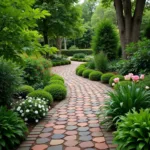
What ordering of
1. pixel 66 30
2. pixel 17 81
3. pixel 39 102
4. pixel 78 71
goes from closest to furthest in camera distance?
pixel 39 102 → pixel 17 81 → pixel 78 71 → pixel 66 30

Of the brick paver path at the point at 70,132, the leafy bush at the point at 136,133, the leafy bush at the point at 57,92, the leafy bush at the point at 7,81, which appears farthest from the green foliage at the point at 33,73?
the leafy bush at the point at 136,133

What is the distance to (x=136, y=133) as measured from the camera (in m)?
2.62

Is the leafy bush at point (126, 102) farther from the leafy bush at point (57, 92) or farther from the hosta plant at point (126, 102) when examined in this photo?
the leafy bush at point (57, 92)

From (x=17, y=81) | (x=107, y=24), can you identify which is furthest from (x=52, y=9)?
(x=17, y=81)

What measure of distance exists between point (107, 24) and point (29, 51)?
37.6 feet

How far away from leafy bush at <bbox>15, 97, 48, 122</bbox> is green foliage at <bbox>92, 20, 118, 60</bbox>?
32.7 ft

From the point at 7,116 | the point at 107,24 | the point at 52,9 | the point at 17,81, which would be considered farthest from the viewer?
the point at 52,9

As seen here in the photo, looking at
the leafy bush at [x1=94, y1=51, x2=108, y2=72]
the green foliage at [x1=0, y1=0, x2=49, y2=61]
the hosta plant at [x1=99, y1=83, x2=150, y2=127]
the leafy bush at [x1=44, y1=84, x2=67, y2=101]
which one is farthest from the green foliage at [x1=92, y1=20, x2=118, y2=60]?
the green foliage at [x1=0, y1=0, x2=49, y2=61]

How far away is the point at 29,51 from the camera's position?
10.3ft

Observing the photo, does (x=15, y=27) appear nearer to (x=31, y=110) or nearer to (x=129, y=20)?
(x=31, y=110)

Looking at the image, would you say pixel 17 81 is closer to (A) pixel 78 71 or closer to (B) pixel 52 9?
(A) pixel 78 71

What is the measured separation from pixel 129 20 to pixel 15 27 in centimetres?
938

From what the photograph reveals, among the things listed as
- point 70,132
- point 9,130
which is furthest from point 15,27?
point 70,132

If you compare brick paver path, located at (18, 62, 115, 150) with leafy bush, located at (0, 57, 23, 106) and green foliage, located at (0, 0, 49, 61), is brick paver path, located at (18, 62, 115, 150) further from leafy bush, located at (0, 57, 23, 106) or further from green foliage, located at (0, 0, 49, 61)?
green foliage, located at (0, 0, 49, 61)
